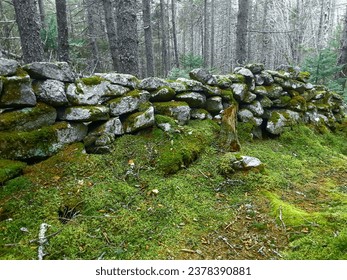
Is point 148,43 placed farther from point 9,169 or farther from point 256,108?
point 9,169

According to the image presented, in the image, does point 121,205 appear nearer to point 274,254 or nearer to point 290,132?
point 274,254

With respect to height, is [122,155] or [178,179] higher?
[122,155]

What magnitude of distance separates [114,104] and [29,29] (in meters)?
3.45

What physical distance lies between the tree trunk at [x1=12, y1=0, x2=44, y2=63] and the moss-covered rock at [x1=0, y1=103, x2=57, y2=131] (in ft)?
10.4

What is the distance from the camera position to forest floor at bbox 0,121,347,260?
2.35m

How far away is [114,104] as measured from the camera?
395cm

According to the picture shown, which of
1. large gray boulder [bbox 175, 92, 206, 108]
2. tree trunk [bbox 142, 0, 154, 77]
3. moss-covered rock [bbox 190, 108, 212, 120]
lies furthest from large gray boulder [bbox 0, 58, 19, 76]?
tree trunk [bbox 142, 0, 154, 77]

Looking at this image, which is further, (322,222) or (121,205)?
(121,205)

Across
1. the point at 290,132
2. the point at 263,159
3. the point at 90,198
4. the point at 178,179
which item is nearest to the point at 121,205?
the point at 90,198

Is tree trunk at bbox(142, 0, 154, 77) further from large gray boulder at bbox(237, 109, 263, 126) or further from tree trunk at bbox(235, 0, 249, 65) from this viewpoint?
large gray boulder at bbox(237, 109, 263, 126)

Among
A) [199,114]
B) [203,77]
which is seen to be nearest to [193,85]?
[203,77]

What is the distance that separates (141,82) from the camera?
444 centimetres
